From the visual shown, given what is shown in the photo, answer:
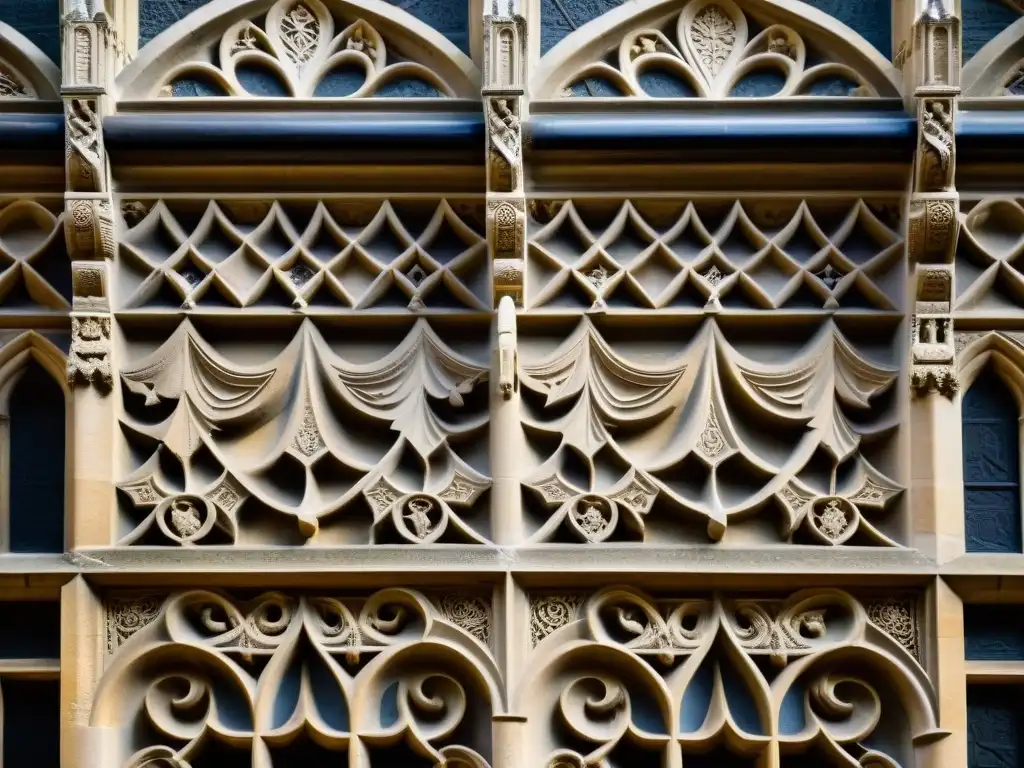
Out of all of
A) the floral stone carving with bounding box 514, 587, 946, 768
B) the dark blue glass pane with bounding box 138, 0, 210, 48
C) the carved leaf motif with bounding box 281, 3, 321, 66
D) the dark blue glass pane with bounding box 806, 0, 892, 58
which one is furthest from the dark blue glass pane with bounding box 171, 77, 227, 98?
the floral stone carving with bounding box 514, 587, 946, 768

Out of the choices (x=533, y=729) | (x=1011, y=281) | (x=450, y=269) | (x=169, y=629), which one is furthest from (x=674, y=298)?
(x=169, y=629)

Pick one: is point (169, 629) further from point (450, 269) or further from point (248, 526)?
point (450, 269)

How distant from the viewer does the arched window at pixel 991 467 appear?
9.87 meters

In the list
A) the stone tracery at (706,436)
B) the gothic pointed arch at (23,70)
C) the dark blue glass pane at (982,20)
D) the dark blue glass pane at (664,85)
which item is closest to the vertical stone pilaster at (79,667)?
the stone tracery at (706,436)

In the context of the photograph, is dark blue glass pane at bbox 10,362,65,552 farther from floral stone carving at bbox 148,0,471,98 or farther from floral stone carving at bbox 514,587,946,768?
floral stone carving at bbox 514,587,946,768

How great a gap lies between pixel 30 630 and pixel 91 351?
1.62m

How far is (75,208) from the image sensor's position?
32.2 ft

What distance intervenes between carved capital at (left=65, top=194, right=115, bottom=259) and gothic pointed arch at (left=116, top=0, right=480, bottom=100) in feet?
2.93

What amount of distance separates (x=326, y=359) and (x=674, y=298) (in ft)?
6.73

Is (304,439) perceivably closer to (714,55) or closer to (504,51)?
(504,51)

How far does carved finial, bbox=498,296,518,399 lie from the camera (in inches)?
378

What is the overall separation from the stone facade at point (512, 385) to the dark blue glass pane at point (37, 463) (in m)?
0.02

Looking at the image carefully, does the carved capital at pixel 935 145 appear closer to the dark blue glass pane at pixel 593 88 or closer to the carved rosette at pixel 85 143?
the dark blue glass pane at pixel 593 88

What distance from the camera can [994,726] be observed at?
31.7 ft
